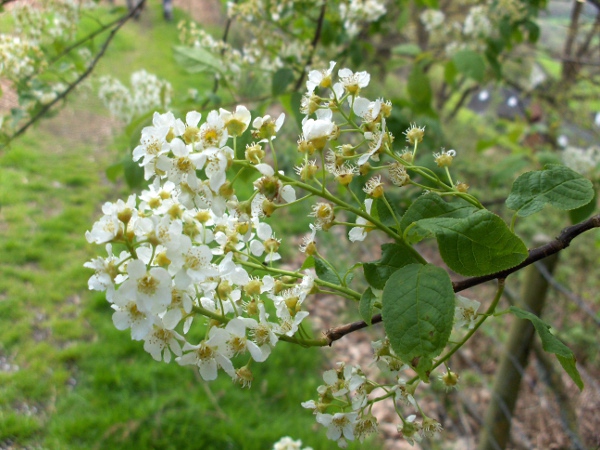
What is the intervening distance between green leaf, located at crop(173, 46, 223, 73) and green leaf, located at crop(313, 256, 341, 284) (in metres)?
1.14

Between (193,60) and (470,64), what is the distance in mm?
1264

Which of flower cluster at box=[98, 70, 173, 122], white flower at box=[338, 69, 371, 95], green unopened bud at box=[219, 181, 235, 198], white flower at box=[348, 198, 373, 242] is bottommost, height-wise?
flower cluster at box=[98, 70, 173, 122]

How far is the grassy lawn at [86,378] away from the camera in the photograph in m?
2.62

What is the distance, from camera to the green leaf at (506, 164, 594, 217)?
814mm

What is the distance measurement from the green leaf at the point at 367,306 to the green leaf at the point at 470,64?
5.77ft

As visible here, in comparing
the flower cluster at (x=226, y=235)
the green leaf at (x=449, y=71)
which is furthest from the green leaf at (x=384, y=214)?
the green leaf at (x=449, y=71)

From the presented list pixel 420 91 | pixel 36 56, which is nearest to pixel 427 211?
pixel 420 91

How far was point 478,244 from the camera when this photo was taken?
2.33ft

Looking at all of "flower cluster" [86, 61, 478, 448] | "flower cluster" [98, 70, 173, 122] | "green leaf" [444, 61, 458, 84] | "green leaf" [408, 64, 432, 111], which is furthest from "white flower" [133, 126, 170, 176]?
"green leaf" [444, 61, 458, 84]

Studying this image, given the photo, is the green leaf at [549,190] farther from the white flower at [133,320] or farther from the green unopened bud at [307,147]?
the white flower at [133,320]

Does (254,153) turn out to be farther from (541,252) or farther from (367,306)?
(541,252)

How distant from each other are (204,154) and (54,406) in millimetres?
2609

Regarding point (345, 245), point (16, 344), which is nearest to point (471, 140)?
point (345, 245)

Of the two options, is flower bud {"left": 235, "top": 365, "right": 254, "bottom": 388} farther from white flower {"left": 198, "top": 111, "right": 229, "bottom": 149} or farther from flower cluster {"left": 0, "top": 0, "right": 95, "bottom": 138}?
flower cluster {"left": 0, "top": 0, "right": 95, "bottom": 138}
